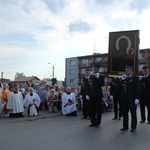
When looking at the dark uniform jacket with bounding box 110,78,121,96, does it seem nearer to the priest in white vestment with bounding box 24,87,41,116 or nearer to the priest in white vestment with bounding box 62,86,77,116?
the priest in white vestment with bounding box 62,86,77,116

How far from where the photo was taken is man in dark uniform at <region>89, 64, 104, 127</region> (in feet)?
28.3

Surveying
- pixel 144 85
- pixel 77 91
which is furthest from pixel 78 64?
pixel 144 85

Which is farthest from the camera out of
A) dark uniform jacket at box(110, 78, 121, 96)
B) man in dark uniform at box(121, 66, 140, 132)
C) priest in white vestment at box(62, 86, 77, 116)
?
priest in white vestment at box(62, 86, 77, 116)

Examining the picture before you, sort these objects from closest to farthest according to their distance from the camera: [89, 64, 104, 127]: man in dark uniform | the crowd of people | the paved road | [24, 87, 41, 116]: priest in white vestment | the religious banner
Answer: the paved road → the crowd of people → [89, 64, 104, 127]: man in dark uniform → the religious banner → [24, 87, 41, 116]: priest in white vestment

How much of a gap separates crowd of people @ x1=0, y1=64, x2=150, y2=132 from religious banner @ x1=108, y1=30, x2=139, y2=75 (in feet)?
1.79

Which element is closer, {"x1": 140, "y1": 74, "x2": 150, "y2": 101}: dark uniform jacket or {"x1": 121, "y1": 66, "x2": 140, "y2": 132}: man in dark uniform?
{"x1": 121, "y1": 66, "x2": 140, "y2": 132}: man in dark uniform

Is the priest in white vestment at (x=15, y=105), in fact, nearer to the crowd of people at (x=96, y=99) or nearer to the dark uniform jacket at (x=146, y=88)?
the crowd of people at (x=96, y=99)

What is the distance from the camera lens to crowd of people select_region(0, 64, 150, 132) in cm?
790

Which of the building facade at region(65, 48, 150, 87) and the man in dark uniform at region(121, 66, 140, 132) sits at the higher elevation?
the building facade at region(65, 48, 150, 87)

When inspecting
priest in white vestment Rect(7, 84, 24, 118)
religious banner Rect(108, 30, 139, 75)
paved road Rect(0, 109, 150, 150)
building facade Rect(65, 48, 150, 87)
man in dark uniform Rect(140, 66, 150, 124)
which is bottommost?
paved road Rect(0, 109, 150, 150)

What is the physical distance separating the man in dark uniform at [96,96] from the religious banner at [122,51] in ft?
7.25

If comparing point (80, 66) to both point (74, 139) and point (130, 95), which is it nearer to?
point (130, 95)

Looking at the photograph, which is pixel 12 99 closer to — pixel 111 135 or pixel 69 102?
pixel 69 102

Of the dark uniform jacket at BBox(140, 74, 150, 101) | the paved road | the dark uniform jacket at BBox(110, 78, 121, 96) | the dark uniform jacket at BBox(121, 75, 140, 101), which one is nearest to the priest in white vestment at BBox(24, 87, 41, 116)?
the dark uniform jacket at BBox(110, 78, 121, 96)
